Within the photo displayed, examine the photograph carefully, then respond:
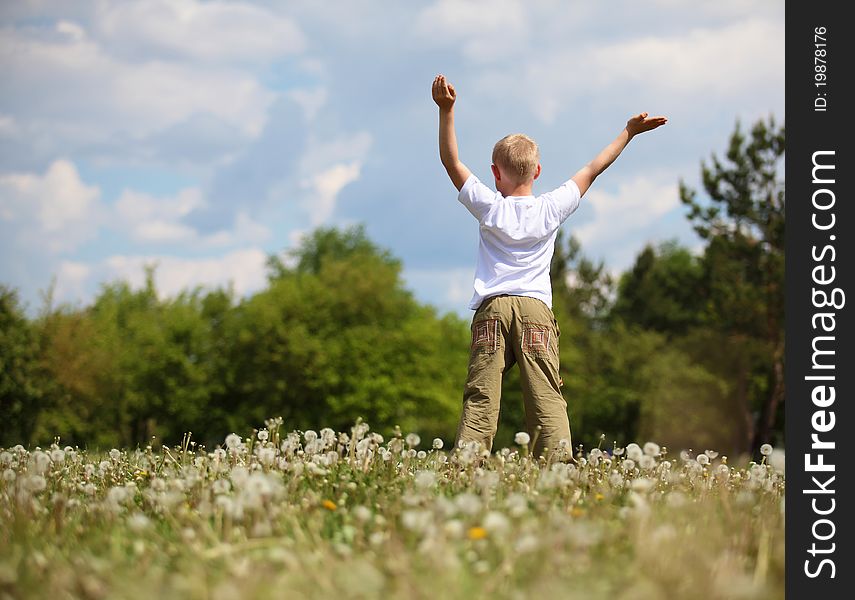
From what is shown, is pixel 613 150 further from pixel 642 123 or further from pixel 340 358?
pixel 340 358

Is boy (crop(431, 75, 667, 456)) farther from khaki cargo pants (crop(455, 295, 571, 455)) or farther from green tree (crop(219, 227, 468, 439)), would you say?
green tree (crop(219, 227, 468, 439))

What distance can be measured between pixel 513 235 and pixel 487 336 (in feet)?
2.39

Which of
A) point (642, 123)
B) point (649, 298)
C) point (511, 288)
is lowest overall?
point (511, 288)

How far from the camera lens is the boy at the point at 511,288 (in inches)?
254

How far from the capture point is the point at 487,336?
6.50m

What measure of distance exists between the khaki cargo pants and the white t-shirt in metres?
0.12

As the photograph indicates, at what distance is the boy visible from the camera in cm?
645

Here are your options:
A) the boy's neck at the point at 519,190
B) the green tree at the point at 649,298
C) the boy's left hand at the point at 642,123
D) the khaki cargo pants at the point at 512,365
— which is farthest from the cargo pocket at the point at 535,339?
the green tree at the point at 649,298

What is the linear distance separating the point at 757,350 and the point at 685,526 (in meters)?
40.1

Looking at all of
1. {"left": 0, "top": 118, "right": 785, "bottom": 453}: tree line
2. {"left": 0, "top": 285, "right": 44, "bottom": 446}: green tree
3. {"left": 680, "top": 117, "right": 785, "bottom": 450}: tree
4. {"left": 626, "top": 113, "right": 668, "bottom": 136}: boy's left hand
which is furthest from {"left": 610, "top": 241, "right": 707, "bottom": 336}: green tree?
{"left": 626, "top": 113, "right": 668, "bottom": 136}: boy's left hand

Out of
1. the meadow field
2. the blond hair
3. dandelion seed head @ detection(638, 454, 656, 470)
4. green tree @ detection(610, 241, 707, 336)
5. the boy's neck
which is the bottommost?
the meadow field

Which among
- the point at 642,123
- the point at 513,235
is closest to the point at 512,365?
the point at 513,235

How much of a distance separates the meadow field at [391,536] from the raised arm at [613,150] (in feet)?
7.56

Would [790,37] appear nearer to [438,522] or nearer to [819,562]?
[819,562]
